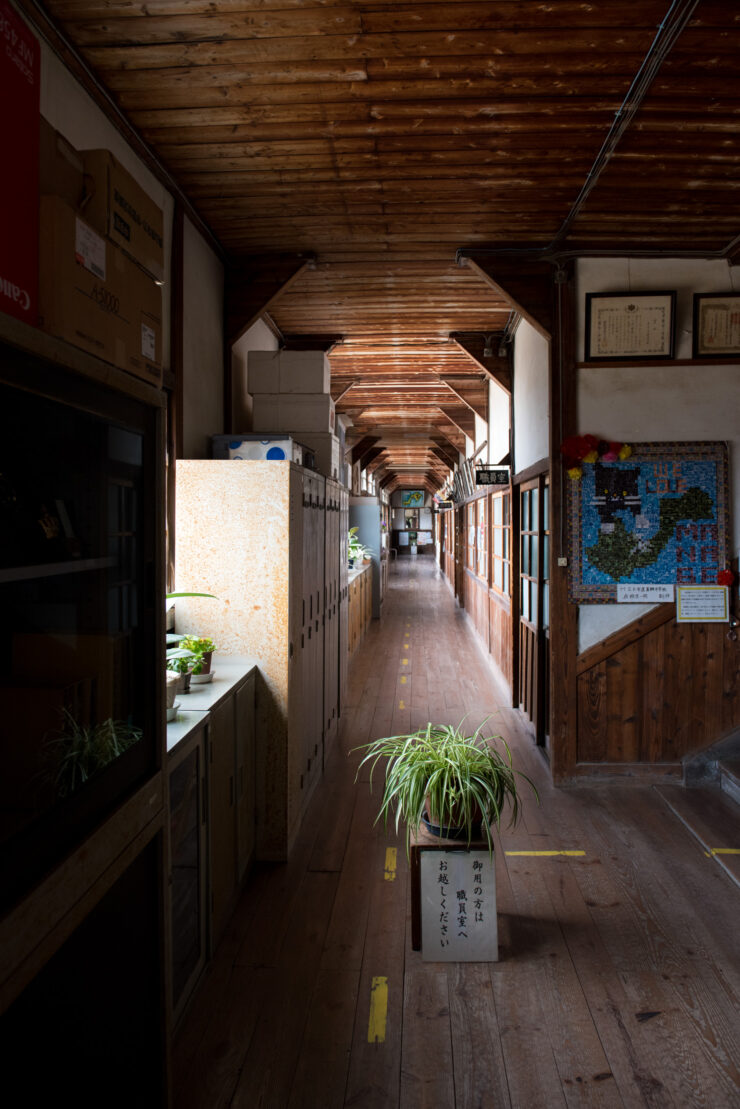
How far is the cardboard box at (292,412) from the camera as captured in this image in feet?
15.1

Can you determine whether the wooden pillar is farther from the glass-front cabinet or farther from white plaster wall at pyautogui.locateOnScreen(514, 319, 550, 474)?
the glass-front cabinet

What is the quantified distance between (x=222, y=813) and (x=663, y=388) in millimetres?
3493

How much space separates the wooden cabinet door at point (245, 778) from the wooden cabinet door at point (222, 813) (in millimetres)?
61

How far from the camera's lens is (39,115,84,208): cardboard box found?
47.6 inches

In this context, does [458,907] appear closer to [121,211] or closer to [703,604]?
[121,211]

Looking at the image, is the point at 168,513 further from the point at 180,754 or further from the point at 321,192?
the point at 321,192

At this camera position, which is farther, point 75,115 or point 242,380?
point 242,380

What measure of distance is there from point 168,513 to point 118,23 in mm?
1943

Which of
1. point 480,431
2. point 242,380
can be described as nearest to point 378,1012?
point 242,380

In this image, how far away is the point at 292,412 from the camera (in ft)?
15.2

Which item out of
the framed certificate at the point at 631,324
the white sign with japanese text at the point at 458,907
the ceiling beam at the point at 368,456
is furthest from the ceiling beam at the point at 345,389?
the white sign with japanese text at the point at 458,907

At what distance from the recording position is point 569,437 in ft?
13.8

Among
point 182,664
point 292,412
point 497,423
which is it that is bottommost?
point 182,664

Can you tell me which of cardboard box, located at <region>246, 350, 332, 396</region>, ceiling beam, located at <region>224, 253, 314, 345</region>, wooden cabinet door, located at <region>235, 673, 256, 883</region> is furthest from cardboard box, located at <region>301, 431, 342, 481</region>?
wooden cabinet door, located at <region>235, 673, 256, 883</region>
